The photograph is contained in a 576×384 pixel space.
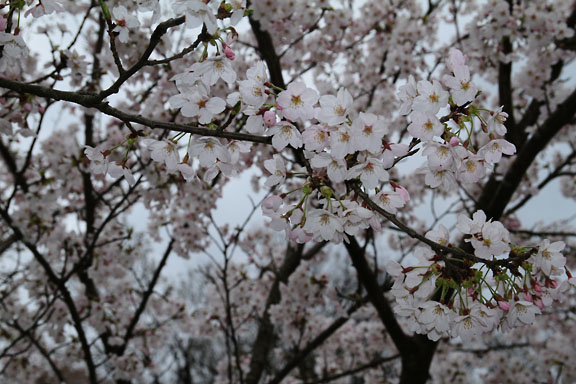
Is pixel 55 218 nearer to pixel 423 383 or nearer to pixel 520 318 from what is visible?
pixel 423 383

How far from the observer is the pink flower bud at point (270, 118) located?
1214 millimetres

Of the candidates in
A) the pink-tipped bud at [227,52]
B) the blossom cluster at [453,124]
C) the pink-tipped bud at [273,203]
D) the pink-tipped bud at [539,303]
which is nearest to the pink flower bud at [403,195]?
the blossom cluster at [453,124]

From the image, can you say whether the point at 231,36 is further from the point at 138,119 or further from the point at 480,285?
the point at 480,285

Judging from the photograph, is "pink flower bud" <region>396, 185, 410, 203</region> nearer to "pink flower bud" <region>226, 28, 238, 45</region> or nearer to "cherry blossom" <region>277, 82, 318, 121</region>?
"cherry blossom" <region>277, 82, 318, 121</region>

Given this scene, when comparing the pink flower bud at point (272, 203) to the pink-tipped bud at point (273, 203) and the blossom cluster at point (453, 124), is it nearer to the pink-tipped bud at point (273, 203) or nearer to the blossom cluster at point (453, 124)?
the pink-tipped bud at point (273, 203)

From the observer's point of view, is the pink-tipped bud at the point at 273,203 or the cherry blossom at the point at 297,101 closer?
the cherry blossom at the point at 297,101

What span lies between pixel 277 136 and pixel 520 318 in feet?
2.98

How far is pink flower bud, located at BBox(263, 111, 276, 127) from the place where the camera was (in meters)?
1.21

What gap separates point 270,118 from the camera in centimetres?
121

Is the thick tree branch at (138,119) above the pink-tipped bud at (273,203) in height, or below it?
above

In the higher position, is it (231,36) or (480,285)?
(231,36)

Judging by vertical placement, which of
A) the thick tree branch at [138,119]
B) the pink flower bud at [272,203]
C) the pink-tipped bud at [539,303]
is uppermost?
the thick tree branch at [138,119]

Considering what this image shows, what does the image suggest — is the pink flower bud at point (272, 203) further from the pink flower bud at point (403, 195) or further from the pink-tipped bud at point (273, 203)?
the pink flower bud at point (403, 195)

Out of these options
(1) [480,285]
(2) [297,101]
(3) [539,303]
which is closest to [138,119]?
(2) [297,101]
